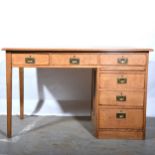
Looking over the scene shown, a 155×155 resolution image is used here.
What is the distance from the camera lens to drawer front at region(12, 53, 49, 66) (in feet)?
8.02

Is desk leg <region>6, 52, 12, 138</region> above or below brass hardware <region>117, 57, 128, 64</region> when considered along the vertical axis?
below

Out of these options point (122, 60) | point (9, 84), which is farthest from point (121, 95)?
point (9, 84)

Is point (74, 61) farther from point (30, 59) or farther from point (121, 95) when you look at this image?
point (121, 95)

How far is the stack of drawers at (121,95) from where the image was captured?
8.02ft

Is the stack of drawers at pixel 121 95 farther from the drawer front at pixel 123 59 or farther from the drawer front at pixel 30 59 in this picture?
the drawer front at pixel 30 59

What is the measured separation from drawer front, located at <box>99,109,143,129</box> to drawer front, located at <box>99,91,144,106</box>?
59 mm

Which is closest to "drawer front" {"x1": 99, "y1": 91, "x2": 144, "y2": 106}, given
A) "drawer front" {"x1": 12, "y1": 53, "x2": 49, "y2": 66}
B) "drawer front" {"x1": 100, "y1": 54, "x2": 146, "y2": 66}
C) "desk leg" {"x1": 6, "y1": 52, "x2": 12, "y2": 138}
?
"drawer front" {"x1": 100, "y1": 54, "x2": 146, "y2": 66}

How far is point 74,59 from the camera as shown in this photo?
2441 mm

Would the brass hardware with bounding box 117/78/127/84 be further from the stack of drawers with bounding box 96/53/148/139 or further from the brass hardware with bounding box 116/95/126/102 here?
the brass hardware with bounding box 116/95/126/102

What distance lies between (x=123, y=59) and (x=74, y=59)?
392mm
